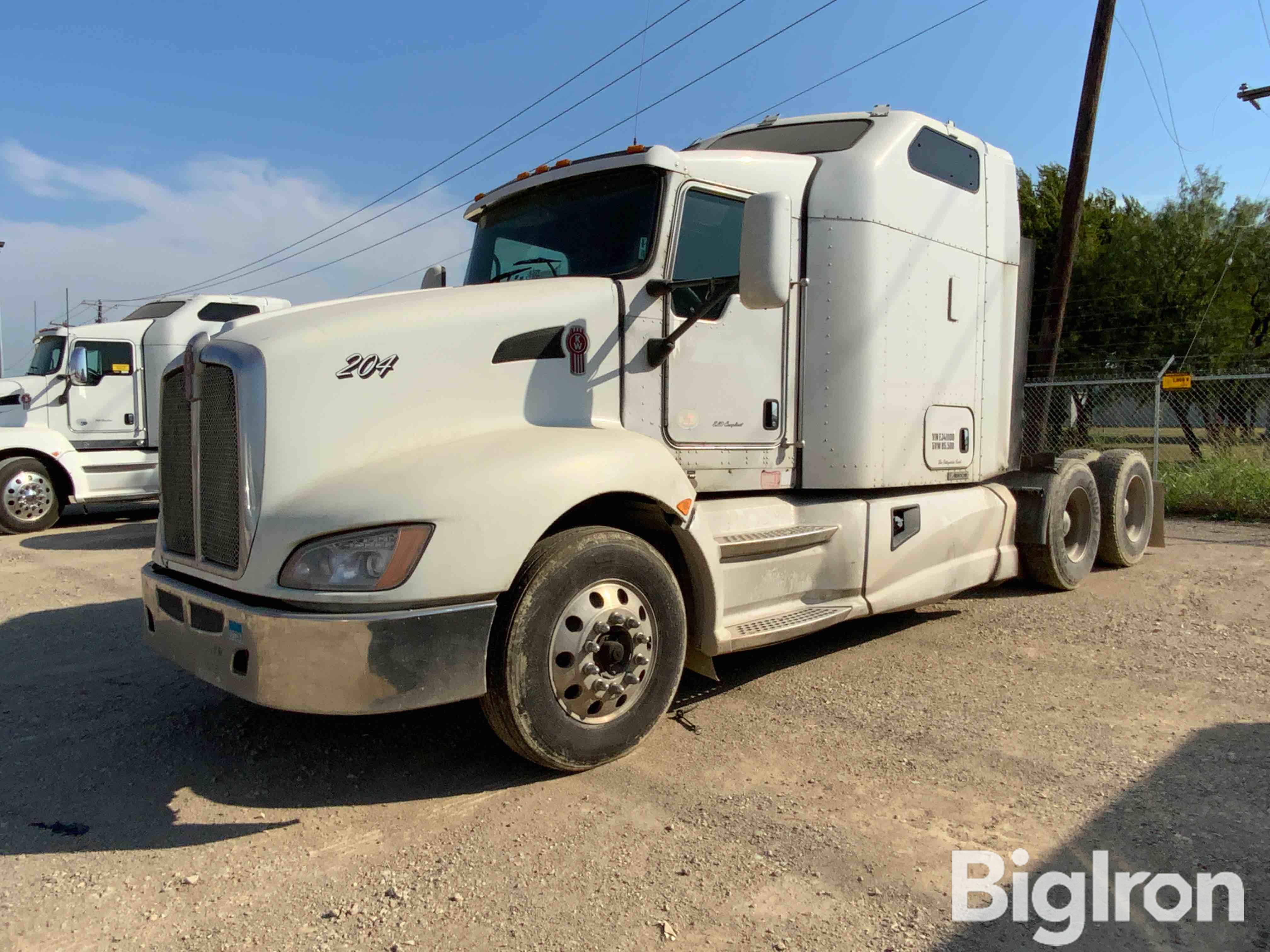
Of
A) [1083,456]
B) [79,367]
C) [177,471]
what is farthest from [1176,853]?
[79,367]

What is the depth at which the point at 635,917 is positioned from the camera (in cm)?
275

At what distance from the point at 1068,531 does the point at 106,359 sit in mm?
12640

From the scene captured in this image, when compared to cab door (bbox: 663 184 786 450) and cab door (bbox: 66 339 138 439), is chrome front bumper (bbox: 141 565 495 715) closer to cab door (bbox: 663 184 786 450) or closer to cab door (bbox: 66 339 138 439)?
cab door (bbox: 663 184 786 450)

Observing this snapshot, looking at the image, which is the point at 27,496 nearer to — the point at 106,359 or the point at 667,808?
the point at 106,359

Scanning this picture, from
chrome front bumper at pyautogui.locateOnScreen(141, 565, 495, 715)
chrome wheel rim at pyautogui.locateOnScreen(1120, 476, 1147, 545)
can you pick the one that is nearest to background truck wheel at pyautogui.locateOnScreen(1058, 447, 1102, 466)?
chrome wheel rim at pyautogui.locateOnScreen(1120, 476, 1147, 545)

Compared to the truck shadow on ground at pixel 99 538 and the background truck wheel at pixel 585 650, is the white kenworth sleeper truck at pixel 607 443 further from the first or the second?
the truck shadow on ground at pixel 99 538

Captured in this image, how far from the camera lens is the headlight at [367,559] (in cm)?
320

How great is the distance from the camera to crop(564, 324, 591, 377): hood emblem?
13.4 ft

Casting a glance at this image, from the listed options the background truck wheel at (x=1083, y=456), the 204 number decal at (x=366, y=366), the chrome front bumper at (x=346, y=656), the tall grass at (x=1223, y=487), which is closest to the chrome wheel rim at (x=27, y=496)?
the chrome front bumper at (x=346, y=656)

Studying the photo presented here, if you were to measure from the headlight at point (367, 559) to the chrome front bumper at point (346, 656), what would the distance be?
107mm

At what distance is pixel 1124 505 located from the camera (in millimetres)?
8250

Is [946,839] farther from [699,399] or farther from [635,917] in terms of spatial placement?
[699,399]

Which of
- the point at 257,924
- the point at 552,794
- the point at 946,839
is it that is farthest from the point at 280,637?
the point at 946,839

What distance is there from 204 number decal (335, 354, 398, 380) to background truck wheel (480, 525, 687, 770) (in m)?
0.95
